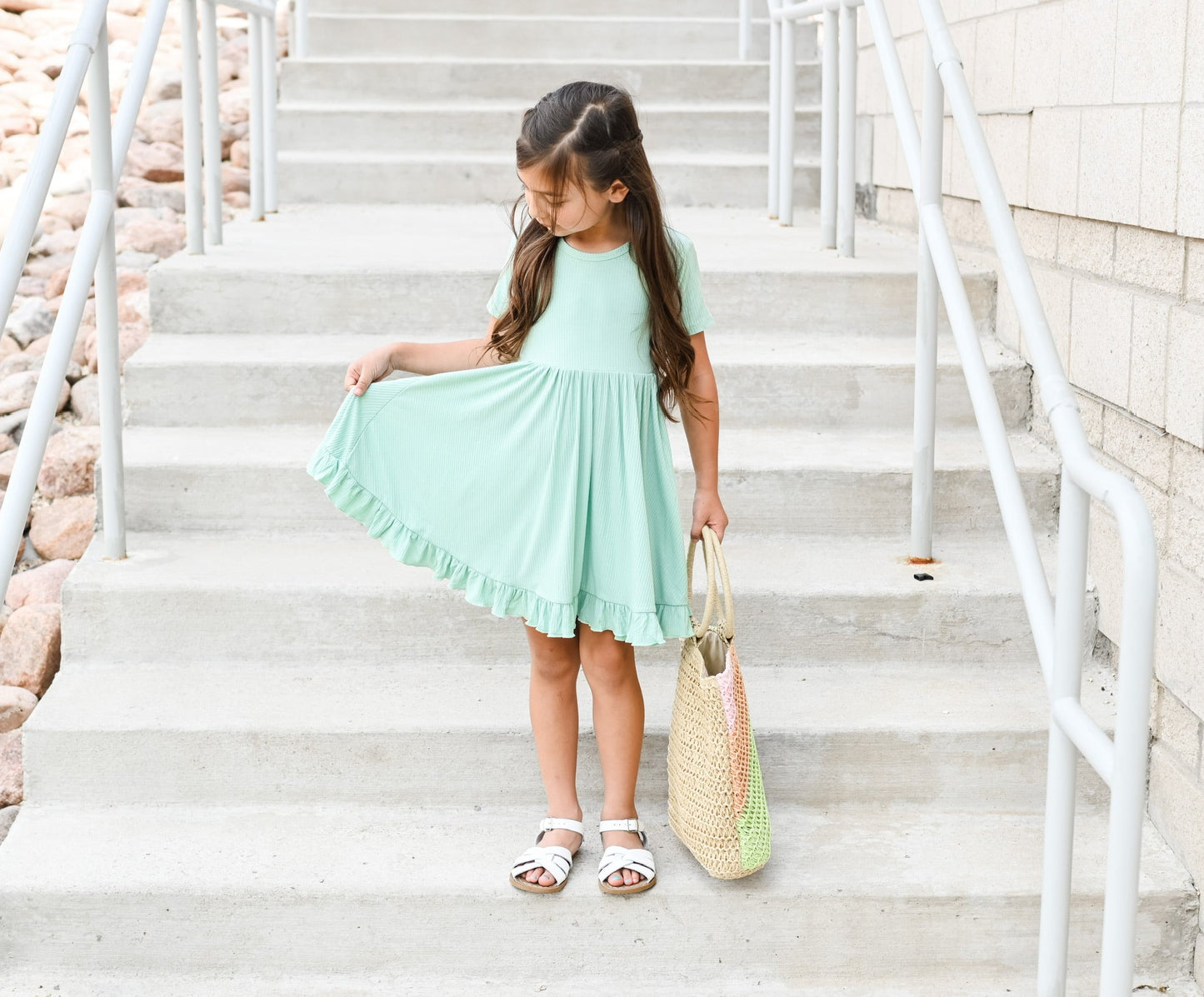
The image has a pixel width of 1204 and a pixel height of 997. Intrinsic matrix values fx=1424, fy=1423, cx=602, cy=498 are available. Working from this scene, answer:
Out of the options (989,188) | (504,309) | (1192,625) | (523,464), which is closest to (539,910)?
(523,464)

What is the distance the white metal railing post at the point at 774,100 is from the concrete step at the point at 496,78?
0.48 meters

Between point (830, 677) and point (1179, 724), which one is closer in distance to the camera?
point (1179, 724)

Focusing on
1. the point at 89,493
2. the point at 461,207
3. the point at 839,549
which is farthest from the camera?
the point at 461,207

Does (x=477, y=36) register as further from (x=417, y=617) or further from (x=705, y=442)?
(x=705, y=442)

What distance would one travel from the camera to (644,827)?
2363mm

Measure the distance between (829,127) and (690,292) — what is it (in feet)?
5.85

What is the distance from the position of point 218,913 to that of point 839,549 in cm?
135

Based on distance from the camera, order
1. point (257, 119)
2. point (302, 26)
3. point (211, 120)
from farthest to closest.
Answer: point (302, 26) < point (257, 119) < point (211, 120)

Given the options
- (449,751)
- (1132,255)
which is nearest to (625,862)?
(449,751)

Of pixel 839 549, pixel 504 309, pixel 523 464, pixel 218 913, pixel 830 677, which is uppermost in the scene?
pixel 504 309

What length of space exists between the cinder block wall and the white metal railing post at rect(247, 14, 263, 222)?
2.08 metres

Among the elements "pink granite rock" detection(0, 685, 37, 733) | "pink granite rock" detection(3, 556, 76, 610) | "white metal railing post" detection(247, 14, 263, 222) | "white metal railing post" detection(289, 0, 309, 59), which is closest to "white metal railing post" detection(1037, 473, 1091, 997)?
"pink granite rock" detection(0, 685, 37, 733)

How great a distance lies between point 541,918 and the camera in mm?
2193

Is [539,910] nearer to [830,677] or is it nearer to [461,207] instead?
[830,677]
